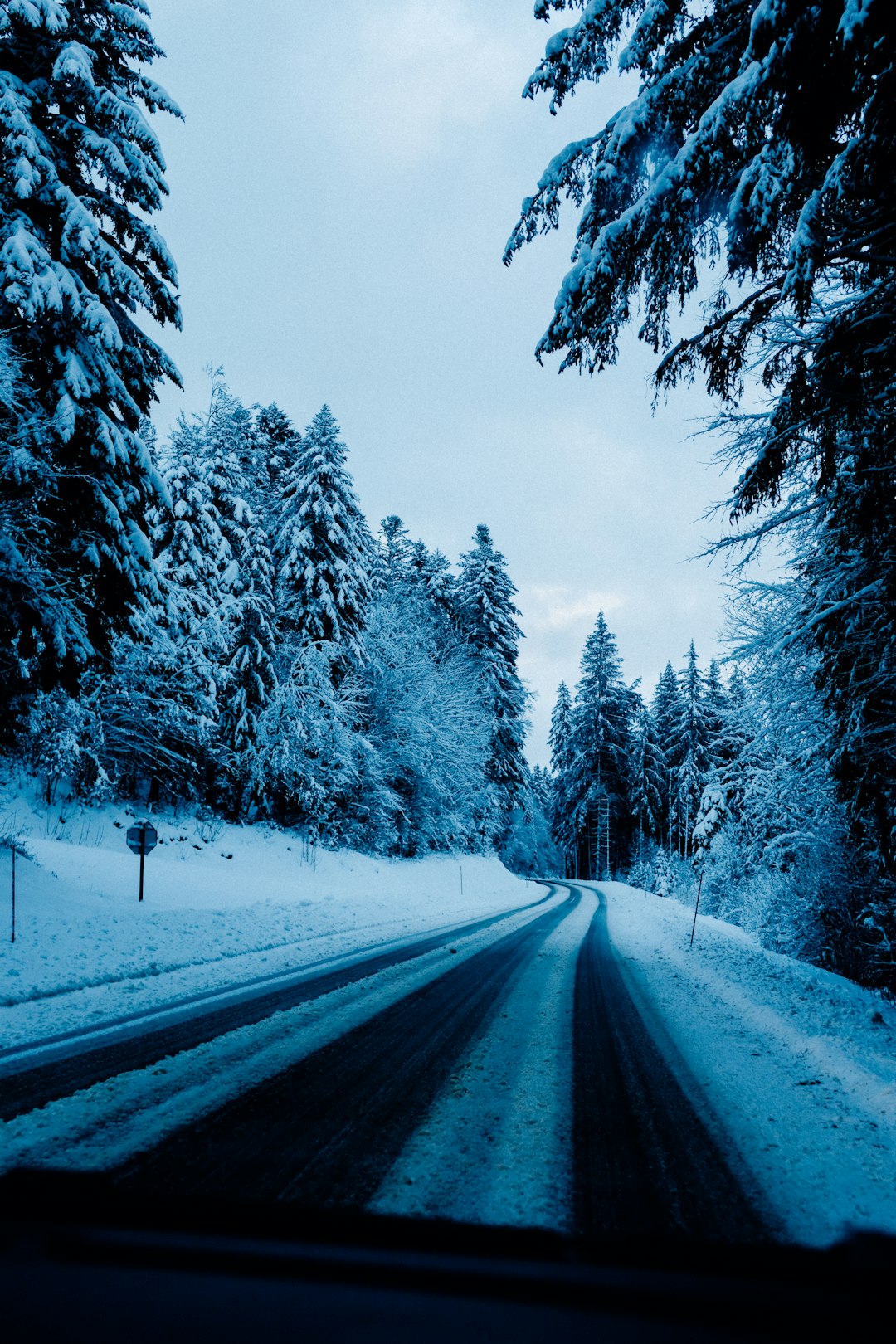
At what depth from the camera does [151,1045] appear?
4949 millimetres

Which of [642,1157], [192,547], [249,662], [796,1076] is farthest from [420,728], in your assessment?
[642,1157]

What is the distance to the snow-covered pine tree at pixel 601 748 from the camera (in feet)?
166

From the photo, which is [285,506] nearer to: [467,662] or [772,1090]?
[467,662]

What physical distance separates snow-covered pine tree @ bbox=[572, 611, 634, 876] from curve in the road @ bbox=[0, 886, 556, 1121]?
4409cm

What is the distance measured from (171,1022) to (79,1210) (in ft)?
14.6

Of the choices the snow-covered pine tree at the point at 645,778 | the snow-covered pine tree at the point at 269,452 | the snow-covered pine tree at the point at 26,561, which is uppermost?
the snow-covered pine tree at the point at 269,452

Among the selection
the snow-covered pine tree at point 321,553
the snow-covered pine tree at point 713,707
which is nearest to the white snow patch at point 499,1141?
the snow-covered pine tree at point 321,553

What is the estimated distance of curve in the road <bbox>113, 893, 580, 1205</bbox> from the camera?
2.82m

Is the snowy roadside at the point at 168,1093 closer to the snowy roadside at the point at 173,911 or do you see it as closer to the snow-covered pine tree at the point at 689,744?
the snowy roadside at the point at 173,911

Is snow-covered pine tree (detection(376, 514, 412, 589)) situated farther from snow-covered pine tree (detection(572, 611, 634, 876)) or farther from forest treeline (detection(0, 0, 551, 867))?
snow-covered pine tree (detection(572, 611, 634, 876))

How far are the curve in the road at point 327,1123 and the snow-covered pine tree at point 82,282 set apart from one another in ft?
23.8

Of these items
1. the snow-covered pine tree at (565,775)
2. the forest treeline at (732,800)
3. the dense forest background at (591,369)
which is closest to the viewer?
the dense forest background at (591,369)

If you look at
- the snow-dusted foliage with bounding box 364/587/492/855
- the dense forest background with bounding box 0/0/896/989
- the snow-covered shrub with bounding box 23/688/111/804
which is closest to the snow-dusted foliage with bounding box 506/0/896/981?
the dense forest background with bounding box 0/0/896/989

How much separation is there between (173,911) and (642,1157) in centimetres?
1088
